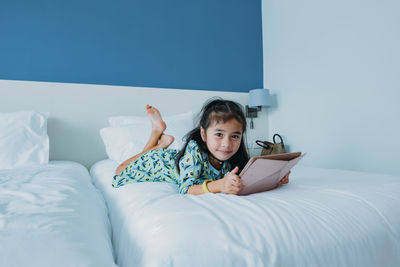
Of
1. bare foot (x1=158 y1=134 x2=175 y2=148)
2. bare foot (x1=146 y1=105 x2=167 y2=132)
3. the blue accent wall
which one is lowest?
bare foot (x1=158 y1=134 x2=175 y2=148)

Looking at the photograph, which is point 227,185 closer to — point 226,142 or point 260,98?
point 226,142

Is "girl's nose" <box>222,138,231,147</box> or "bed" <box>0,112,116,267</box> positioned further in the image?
"girl's nose" <box>222,138,231,147</box>

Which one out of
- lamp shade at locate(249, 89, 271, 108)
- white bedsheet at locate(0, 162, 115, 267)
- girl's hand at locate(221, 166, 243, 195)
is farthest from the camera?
lamp shade at locate(249, 89, 271, 108)

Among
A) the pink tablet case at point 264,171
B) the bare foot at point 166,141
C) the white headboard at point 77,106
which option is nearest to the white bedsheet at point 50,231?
the pink tablet case at point 264,171

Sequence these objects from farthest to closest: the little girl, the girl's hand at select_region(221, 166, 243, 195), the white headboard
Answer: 1. the white headboard
2. the little girl
3. the girl's hand at select_region(221, 166, 243, 195)

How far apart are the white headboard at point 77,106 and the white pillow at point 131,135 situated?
240 mm

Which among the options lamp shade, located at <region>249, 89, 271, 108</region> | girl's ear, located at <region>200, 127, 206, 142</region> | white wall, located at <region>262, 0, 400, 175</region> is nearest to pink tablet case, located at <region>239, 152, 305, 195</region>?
girl's ear, located at <region>200, 127, 206, 142</region>

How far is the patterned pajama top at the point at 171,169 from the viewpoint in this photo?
1066 millimetres

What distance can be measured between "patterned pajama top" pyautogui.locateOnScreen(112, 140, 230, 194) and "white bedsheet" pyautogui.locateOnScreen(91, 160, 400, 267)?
19 cm

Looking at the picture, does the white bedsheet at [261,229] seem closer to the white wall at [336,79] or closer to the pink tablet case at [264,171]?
the pink tablet case at [264,171]

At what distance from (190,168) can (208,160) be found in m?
0.13

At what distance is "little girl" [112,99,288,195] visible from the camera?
987 mm

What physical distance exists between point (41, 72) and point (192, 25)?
139cm

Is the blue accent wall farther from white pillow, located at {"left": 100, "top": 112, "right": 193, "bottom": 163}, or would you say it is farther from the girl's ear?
the girl's ear
